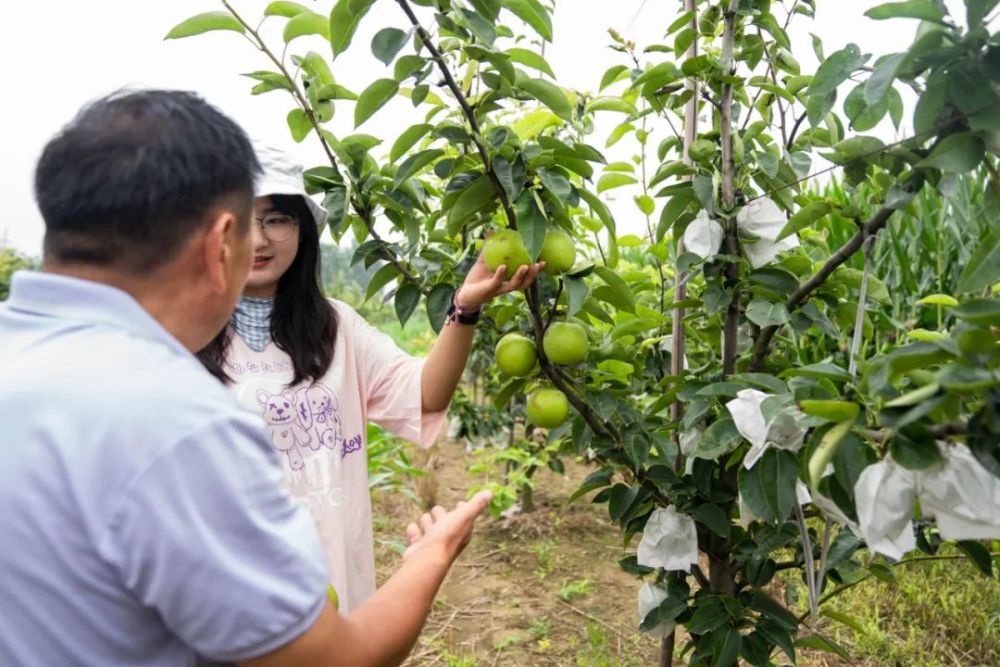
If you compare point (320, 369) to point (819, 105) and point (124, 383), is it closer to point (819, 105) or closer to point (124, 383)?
point (124, 383)

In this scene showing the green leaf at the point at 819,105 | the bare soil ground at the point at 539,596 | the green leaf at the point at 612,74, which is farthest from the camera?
the bare soil ground at the point at 539,596

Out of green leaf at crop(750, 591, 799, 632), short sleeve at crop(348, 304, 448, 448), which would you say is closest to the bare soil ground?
green leaf at crop(750, 591, 799, 632)

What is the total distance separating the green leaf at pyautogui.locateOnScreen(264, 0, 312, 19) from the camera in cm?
127

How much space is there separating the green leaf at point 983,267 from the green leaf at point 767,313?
1.14ft

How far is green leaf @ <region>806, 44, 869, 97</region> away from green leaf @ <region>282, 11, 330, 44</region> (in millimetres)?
743

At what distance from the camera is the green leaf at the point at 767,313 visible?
4.00ft

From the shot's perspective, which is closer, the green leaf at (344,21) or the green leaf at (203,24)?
the green leaf at (344,21)

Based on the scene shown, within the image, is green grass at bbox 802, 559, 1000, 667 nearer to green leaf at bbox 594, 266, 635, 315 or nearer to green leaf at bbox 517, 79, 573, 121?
green leaf at bbox 594, 266, 635, 315

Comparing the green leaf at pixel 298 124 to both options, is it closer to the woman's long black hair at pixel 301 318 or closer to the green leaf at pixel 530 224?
the woman's long black hair at pixel 301 318

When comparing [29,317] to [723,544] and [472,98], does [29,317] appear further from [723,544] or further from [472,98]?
[723,544]

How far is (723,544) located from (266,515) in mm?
1125

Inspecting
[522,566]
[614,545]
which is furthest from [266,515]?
[614,545]

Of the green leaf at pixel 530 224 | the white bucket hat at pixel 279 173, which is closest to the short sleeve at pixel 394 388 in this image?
the white bucket hat at pixel 279 173

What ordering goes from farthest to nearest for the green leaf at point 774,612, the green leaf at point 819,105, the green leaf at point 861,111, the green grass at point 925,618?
the green grass at point 925,618, the green leaf at point 774,612, the green leaf at point 819,105, the green leaf at point 861,111
